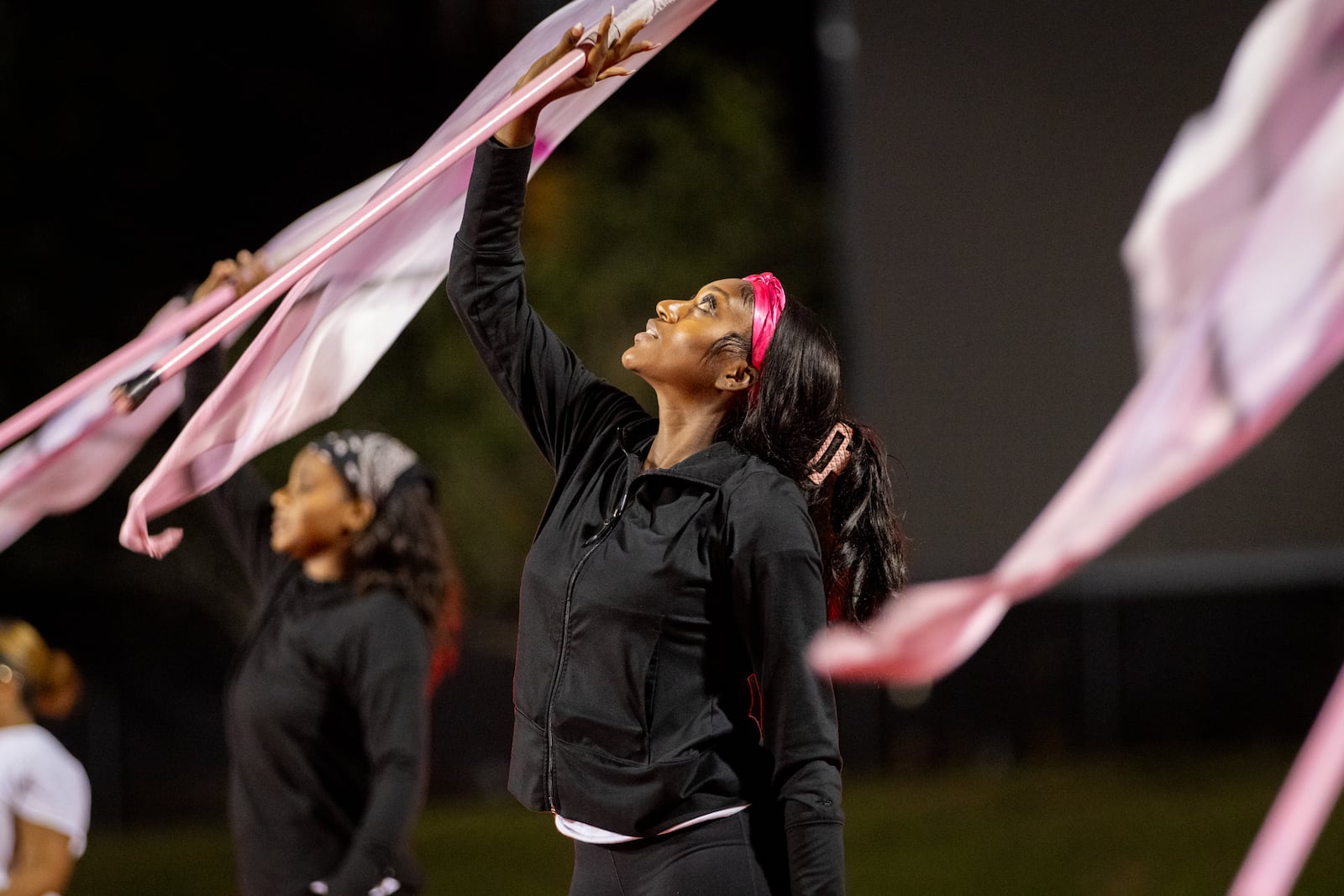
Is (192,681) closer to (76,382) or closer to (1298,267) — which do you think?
(76,382)

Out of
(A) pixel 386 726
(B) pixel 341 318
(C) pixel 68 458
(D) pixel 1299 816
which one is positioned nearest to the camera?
(D) pixel 1299 816

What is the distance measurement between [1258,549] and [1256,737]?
3.30 feet

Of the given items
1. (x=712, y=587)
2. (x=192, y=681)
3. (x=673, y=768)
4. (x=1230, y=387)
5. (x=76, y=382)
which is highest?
(x=76, y=382)

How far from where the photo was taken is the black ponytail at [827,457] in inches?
82.1

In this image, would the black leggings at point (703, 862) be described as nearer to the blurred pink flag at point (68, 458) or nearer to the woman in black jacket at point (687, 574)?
the woman in black jacket at point (687, 574)

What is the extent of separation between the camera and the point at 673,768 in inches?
75.4

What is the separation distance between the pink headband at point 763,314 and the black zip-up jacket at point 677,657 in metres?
0.14

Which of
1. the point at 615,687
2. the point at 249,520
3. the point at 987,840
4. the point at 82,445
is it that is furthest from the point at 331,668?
the point at 987,840

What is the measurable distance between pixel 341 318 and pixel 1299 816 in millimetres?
1757

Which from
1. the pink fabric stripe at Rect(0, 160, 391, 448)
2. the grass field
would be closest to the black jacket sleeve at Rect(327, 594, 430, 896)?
the pink fabric stripe at Rect(0, 160, 391, 448)

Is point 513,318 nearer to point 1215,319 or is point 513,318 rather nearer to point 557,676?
point 557,676

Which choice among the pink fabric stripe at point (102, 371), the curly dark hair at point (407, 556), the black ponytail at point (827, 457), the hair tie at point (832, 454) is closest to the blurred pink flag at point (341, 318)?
the pink fabric stripe at point (102, 371)

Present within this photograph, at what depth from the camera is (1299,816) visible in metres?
0.92

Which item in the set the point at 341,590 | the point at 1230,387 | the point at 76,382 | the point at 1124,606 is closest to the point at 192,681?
the point at 1124,606
